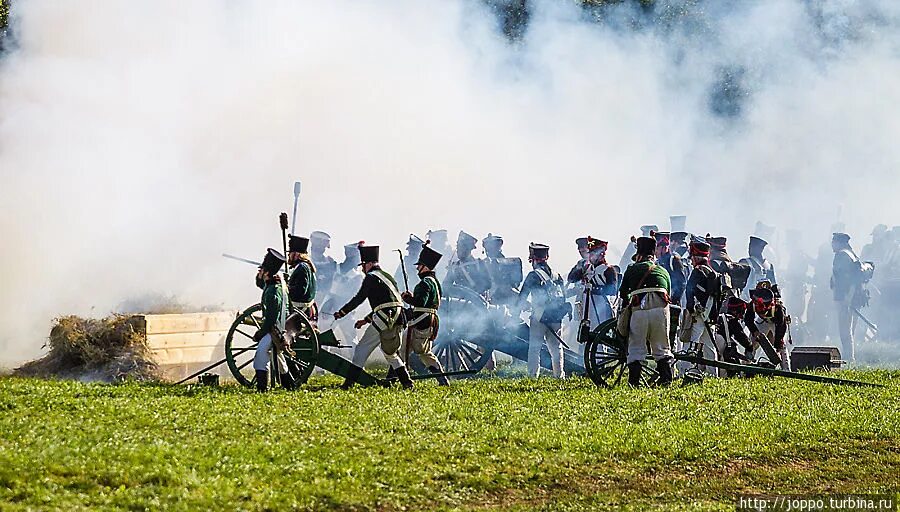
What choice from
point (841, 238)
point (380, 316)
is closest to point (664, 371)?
point (380, 316)

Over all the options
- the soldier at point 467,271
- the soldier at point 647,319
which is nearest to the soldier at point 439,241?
the soldier at point 467,271

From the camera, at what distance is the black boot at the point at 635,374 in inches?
529

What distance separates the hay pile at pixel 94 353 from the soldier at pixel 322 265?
4.98 metres

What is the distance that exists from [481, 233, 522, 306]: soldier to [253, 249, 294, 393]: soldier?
508cm

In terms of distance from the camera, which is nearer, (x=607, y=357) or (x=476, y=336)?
(x=607, y=357)

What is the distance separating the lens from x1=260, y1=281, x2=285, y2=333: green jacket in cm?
1245

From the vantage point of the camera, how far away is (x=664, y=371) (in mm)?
13586

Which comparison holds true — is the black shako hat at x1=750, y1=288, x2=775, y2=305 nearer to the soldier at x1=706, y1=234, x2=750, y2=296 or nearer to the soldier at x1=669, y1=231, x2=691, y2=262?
the soldier at x1=706, y1=234, x2=750, y2=296

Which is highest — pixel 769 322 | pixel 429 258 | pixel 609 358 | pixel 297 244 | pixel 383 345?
pixel 297 244

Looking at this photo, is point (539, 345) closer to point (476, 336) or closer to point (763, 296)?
point (476, 336)

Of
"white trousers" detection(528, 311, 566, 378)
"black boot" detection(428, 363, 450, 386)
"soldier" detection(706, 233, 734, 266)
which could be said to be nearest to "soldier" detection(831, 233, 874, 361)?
"soldier" detection(706, 233, 734, 266)

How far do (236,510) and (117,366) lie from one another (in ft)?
23.9

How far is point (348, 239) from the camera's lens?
21.8m

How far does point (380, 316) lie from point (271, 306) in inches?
50.2
